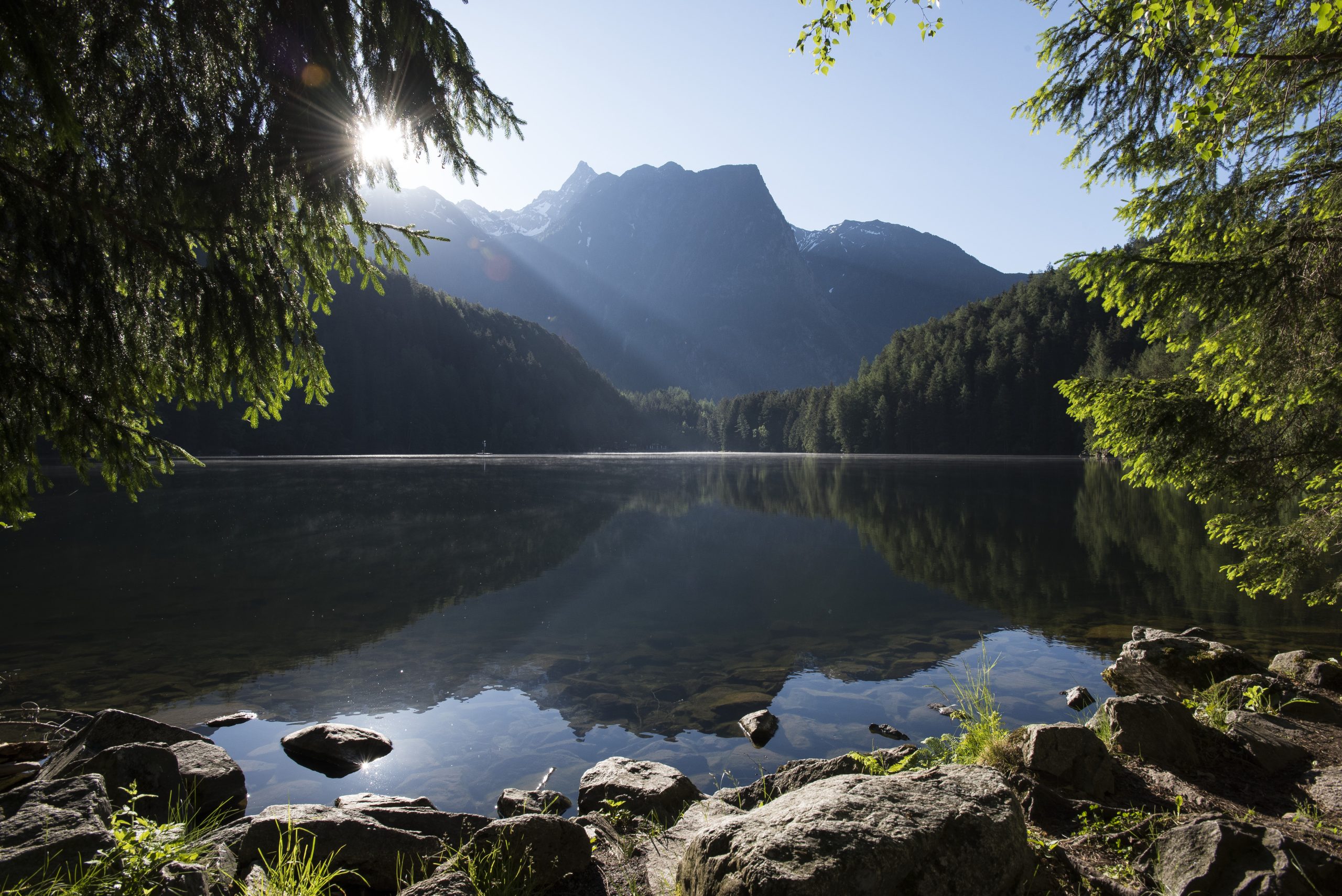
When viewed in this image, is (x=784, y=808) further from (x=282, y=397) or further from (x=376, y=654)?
(x=376, y=654)

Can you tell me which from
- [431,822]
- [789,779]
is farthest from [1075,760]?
[431,822]

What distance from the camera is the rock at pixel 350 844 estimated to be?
15.1 feet

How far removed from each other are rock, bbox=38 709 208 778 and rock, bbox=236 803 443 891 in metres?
2.52

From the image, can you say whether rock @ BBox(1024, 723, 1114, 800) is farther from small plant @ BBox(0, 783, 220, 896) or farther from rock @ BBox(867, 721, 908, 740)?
small plant @ BBox(0, 783, 220, 896)

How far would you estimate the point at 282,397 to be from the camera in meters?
6.40

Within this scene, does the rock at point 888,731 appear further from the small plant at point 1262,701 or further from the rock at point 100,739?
the rock at point 100,739

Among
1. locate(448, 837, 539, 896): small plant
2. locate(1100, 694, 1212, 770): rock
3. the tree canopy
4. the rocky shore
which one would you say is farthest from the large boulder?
the tree canopy

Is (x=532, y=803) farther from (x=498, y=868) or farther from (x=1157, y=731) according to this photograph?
(x=1157, y=731)

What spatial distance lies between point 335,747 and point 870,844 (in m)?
7.58

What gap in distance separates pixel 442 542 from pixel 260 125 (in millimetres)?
21765

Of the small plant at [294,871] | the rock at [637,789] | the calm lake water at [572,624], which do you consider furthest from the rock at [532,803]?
the small plant at [294,871]

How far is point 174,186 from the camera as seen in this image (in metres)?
4.66

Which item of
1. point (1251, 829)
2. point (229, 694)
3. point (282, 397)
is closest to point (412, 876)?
point (282, 397)

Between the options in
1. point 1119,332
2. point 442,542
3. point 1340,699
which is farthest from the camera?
point 1119,332
